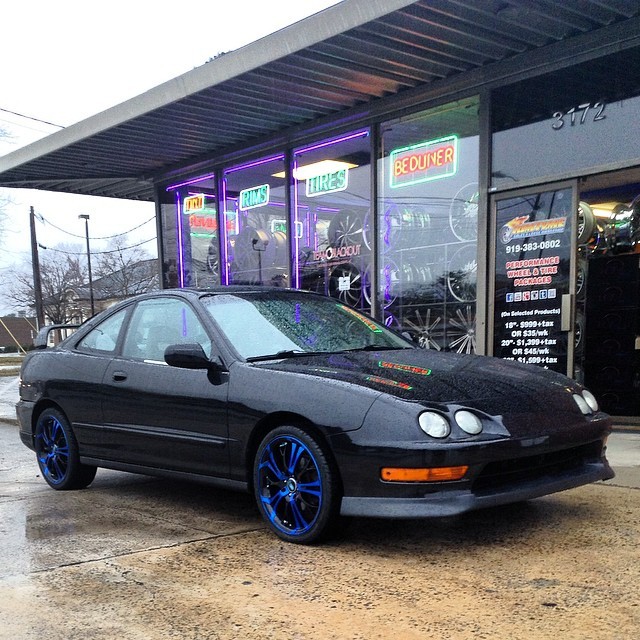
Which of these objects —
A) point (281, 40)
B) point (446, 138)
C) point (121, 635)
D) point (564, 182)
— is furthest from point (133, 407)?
point (446, 138)

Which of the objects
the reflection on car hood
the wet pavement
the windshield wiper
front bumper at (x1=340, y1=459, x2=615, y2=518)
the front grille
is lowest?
the wet pavement

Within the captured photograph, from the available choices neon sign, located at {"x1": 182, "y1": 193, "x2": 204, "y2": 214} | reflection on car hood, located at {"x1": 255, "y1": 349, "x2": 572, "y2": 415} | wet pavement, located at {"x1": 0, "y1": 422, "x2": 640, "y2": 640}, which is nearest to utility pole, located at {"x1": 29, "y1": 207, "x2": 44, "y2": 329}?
neon sign, located at {"x1": 182, "y1": 193, "x2": 204, "y2": 214}

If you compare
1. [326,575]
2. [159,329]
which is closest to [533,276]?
[159,329]

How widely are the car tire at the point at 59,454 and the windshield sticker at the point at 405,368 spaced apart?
102 inches

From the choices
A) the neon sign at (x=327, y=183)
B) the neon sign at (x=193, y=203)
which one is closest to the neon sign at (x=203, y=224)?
the neon sign at (x=193, y=203)

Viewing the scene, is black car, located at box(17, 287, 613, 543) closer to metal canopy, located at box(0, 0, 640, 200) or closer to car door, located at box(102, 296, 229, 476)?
car door, located at box(102, 296, 229, 476)

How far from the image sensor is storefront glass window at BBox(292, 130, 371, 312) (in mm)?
9781

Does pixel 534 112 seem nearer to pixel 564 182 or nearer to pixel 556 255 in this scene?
pixel 564 182

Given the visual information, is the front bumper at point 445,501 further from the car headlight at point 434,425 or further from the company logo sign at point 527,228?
the company logo sign at point 527,228

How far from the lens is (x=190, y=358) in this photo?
13.6ft

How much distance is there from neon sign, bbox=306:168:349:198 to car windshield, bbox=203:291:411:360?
5.19 m

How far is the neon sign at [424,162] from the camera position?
28.3 feet

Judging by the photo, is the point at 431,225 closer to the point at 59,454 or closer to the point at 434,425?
the point at 59,454

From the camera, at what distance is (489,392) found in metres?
3.65
